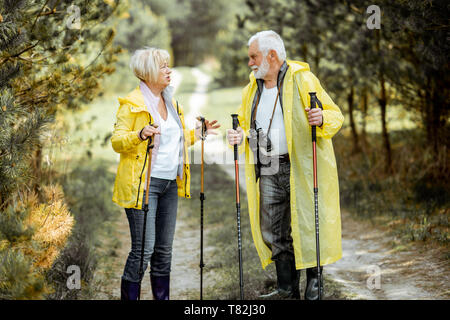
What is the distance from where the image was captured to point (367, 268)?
5734mm

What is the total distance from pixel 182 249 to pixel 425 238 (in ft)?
9.62

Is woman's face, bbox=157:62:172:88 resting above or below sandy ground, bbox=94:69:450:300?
above

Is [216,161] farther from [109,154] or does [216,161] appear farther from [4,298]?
[4,298]

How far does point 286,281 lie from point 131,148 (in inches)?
65.3

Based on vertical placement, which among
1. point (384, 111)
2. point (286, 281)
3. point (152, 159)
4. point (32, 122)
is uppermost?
point (384, 111)

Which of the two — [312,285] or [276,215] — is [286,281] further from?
[276,215]

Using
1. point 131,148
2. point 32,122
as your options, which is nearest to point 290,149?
point 131,148

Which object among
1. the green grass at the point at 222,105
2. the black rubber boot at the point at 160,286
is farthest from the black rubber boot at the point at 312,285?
the green grass at the point at 222,105

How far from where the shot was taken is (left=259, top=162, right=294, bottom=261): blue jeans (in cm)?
433

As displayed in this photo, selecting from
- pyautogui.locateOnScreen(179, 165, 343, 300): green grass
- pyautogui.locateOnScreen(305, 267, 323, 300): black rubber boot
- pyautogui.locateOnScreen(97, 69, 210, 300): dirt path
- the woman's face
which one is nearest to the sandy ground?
pyautogui.locateOnScreen(97, 69, 210, 300): dirt path

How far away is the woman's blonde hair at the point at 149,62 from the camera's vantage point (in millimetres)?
4012

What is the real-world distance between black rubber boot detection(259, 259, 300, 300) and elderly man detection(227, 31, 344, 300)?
137 millimetres

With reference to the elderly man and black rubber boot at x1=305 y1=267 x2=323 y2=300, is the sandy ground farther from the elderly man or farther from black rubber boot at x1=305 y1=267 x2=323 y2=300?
the elderly man

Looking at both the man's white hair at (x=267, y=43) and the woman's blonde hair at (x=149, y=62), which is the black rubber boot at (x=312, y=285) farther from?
the woman's blonde hair at (x=149, y=62)
